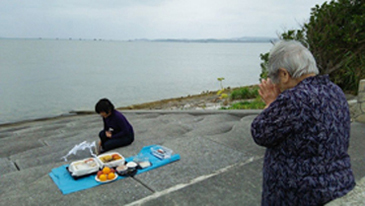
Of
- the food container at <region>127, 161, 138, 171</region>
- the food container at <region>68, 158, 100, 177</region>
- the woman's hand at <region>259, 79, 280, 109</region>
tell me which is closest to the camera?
the woman's hand at <region>259, 79, 280, 109</region>

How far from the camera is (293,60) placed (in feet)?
6.43

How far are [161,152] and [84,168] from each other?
116cm

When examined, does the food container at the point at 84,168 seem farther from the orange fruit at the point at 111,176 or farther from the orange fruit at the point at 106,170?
the orange fruit at the point at 111,176

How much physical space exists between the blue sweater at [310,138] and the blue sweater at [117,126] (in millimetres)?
3830

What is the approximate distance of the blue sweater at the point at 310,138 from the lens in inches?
74.5

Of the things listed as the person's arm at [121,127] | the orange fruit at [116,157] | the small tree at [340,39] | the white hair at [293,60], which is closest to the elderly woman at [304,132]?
the white hair at [293,60]

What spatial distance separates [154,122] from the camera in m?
8.34

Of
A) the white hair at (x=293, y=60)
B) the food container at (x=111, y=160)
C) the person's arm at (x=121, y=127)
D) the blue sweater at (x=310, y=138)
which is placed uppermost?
the white hair at (x=293, y=60)

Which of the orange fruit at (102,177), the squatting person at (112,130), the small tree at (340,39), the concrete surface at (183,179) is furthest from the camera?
the small tree at (340,39)

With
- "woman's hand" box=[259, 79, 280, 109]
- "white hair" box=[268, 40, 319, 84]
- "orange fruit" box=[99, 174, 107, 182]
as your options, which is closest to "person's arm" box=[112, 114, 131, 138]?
"orange fruit" box=[99, 174, 107, 182]

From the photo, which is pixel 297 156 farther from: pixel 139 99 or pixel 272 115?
pixel 139 99

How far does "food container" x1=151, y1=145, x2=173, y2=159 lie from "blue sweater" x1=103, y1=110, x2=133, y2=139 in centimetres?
81

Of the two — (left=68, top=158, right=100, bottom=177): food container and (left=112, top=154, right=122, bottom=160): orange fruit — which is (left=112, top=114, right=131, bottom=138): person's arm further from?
(left=68, top=158, right=100, bottom=177): food container

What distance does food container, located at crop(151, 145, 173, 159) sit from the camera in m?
4.58
